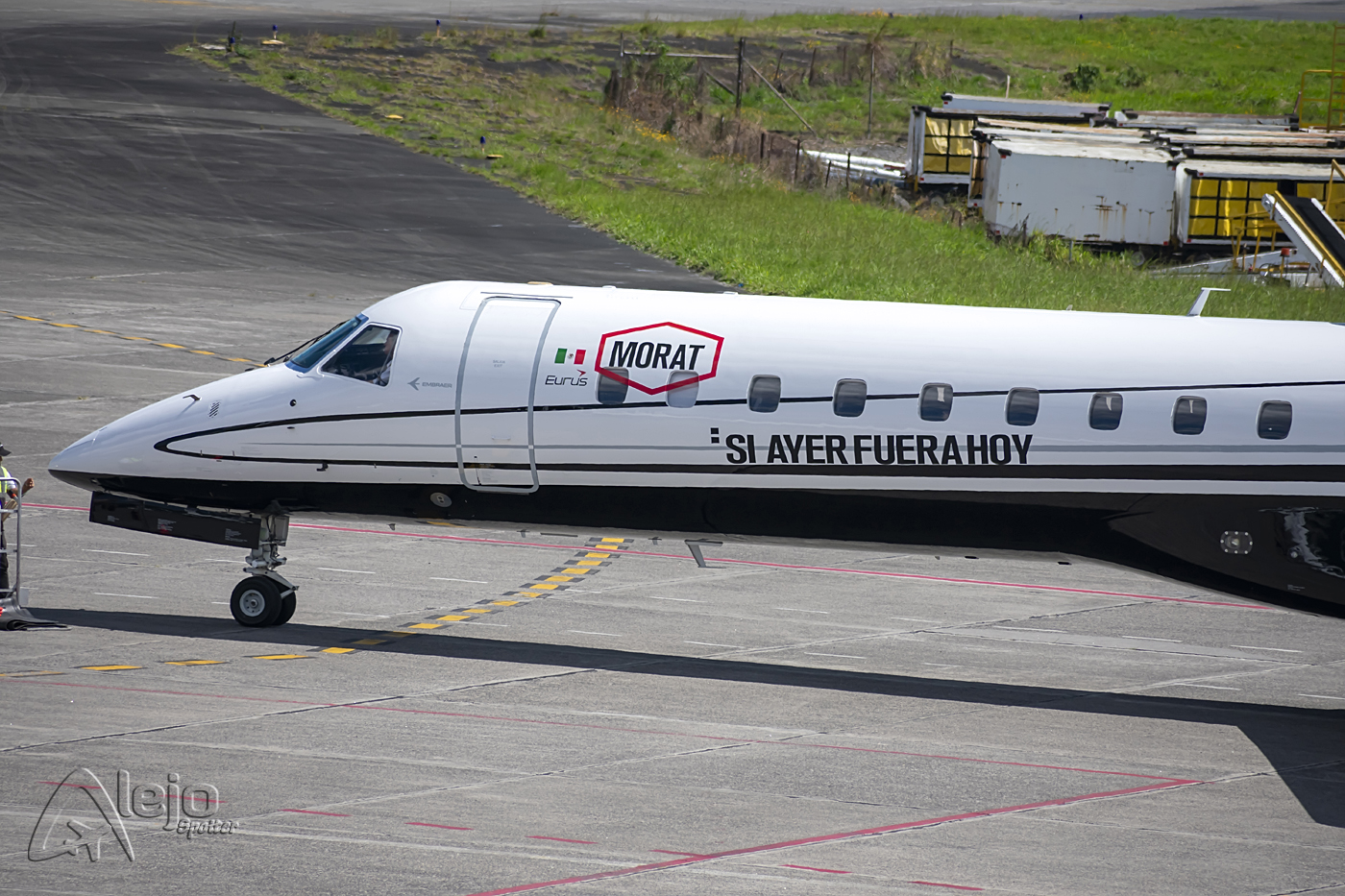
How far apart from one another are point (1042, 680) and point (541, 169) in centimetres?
4189

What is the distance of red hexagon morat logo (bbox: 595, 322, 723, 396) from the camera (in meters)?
17.0

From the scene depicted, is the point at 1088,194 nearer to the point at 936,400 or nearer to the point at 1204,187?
the point at 1204,187

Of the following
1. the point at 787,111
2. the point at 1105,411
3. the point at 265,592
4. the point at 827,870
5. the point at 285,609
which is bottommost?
the point at 827,870

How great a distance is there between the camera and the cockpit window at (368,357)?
1781cm

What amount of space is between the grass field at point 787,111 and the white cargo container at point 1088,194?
1.57 metres

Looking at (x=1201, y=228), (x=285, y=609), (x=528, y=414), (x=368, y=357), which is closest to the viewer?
(x=528, y=414)

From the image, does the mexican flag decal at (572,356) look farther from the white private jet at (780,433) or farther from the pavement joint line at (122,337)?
the pavement joint line at (122,337)

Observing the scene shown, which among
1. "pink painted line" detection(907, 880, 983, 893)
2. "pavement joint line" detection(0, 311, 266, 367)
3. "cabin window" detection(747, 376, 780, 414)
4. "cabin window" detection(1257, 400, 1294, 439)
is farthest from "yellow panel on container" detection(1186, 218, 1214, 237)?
"pink painted line" detection(907, 880, 983, 893)

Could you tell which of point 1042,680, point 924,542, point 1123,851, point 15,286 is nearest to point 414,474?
point 924,542

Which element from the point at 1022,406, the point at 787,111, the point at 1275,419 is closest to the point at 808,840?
the point at 1022,406

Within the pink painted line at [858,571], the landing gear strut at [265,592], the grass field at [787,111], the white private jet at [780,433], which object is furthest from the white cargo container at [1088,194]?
the landing gear strut at [265,592]

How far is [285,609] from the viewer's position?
18344 mm

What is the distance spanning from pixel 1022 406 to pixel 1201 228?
36.6 meters

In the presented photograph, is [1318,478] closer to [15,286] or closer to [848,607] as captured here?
[848,607]
